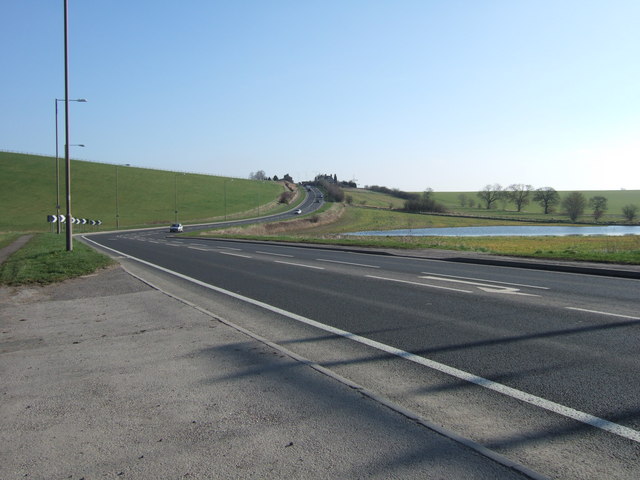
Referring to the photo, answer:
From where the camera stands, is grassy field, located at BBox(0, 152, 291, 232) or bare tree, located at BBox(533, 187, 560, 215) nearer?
grassy field, located at BBox(0, 152, 291, 232)

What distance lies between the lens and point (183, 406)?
4.73 meters

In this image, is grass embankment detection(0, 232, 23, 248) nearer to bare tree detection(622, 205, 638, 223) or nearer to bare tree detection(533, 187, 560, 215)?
bare tree detection(622, 205, 638, 223)

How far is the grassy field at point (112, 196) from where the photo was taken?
8838 cm

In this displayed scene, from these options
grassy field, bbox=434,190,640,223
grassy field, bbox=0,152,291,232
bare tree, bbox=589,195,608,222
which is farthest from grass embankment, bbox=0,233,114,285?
bare tree, bbox=589,195,608,222

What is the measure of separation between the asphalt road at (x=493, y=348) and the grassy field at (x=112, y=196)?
7346cm

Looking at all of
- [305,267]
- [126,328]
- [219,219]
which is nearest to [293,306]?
[126,328]

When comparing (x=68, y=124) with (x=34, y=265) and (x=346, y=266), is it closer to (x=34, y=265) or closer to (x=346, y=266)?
(x=34, y=265)

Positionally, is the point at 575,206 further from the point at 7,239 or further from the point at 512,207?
the point at 7,239

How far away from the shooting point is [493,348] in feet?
21.5

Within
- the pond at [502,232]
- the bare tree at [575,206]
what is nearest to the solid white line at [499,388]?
the pond at [502,232]

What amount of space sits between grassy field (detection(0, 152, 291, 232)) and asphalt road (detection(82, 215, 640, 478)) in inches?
2892

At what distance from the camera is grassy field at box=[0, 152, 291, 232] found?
290ft

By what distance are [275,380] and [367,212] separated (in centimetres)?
10688

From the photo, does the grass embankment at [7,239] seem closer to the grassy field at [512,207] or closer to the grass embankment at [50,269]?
the grass embankment at [50,269]
